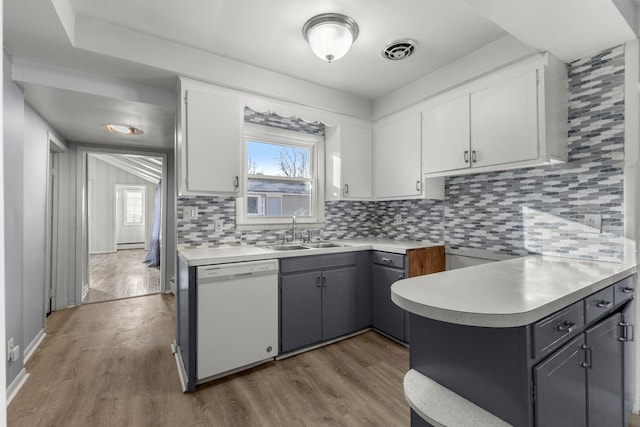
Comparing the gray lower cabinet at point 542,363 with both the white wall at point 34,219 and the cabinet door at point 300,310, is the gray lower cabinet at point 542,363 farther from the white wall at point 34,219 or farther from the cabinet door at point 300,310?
the white wall at point 34,219

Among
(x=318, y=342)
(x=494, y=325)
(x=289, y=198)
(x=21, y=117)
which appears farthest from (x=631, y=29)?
(x=21, y=117)

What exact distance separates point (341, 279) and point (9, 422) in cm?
234

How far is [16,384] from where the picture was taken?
2133 millimetres

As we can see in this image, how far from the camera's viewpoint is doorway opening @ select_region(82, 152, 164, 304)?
20.8 feet

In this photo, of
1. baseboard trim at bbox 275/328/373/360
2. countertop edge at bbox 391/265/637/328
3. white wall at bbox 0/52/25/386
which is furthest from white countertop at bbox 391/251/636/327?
white wall at bbox 0/52/25/386

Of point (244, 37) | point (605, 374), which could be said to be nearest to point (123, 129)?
point (244, 37)

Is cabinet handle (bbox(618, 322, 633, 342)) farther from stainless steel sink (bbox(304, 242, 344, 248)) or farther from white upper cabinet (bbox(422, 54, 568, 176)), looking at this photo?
stainless steel sink (bbox(304, 242, 344, 248))

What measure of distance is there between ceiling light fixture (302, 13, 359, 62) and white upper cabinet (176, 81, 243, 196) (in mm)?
894

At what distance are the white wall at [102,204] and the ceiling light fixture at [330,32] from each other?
8.20 metres

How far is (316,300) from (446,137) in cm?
180

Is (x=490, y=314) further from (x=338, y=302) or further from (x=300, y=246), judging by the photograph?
(x=300, y=246)

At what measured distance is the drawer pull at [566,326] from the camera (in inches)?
48.3

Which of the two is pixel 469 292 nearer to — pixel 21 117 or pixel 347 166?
pixel 347 166

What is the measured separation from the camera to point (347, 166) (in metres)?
3.30
